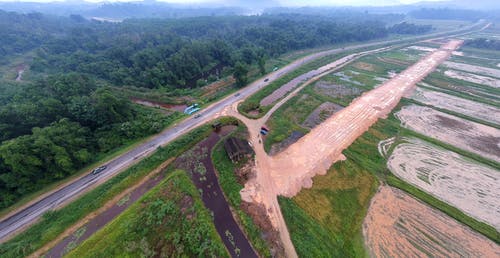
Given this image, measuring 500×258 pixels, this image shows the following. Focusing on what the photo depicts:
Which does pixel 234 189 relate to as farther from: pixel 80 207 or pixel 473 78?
pixel 473 78

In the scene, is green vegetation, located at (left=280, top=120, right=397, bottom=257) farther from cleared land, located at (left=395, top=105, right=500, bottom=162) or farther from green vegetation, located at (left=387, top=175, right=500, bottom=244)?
cleared land, located at (left=395, top=105, right=500, bottom=162)

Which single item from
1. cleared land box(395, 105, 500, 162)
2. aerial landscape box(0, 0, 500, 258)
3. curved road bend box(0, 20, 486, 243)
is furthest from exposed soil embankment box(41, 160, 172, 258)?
cleared land box(395, 105, 500, 162)

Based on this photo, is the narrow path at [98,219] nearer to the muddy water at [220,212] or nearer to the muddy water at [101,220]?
the muddy water at [101,220]

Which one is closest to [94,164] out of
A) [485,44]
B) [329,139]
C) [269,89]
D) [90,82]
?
[90,82]

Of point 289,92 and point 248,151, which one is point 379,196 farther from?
point 289,92

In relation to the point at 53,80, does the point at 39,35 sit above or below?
above

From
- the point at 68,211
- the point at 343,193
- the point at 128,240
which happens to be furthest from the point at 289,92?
the point at 68,211
